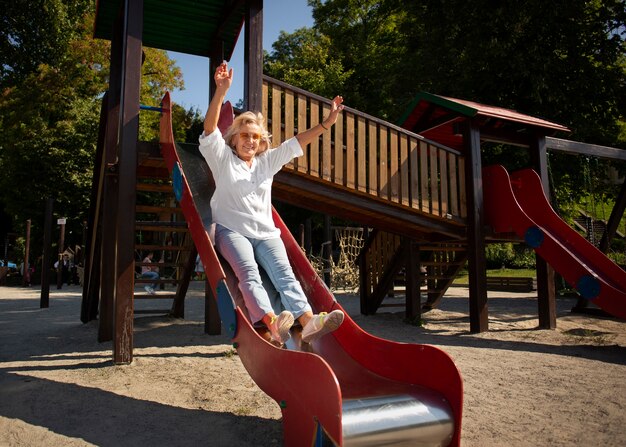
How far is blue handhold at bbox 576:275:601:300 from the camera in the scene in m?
→ 6.29

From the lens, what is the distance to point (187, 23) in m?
7.41

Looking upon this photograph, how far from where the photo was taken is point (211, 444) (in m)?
2.95

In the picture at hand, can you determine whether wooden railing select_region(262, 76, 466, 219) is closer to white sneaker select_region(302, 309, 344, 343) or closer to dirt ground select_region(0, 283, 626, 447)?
dirt ground select_region(0, 283, 626, 447)

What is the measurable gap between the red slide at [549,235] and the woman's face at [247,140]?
4632 mm

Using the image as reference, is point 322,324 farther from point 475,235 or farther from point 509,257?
point 509,257

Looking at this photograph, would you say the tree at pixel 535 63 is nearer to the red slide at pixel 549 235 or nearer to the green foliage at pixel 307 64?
the red slide at pixel 549 235

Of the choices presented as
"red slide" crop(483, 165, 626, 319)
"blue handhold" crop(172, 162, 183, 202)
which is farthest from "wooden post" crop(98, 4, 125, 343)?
"red slide" crop(483, 165, 626, 319)

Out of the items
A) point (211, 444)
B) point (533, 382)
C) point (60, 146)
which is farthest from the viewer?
point (60, 146)

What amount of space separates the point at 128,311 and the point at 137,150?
1.66 metres

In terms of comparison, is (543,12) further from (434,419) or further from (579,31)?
(434,419)

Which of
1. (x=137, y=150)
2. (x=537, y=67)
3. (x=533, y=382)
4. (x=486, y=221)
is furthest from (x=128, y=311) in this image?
(x=537, y=67)

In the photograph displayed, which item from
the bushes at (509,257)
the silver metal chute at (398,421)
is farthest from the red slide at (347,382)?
the bushes at (509,257)

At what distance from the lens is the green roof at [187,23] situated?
22.8 ft

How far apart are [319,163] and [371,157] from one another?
881mm
